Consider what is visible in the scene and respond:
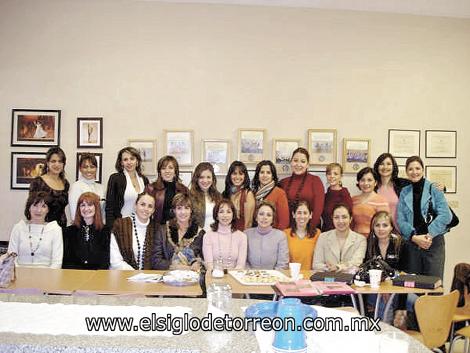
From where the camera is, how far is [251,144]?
501 cm

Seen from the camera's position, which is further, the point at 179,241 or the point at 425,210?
the point at 425,210

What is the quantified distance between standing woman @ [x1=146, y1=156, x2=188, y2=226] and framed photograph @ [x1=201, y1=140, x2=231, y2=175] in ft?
2.44

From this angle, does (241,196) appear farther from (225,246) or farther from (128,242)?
(128,242)

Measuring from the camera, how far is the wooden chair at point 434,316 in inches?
100

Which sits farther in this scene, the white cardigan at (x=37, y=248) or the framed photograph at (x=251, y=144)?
the framed photograph at (x=251, y=144)

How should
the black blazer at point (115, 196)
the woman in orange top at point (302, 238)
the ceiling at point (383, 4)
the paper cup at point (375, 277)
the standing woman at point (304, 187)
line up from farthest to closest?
the ceiling at point (383, 4)
the standing woman at point (304, 187)
the black blazer at point (115, 196)
the woman in orange top at point (302, 238)
the paper cup at point (375, 277)

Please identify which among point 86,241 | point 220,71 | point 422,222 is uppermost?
point 220,71

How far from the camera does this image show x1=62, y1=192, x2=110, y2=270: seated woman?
145 inches

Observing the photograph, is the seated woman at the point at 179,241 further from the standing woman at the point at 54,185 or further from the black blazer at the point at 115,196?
the standing woman at the point at 54,185

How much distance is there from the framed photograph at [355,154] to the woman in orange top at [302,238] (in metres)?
1.33

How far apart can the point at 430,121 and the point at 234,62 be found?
243 cm

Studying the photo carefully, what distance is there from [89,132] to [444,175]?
415 centimetres

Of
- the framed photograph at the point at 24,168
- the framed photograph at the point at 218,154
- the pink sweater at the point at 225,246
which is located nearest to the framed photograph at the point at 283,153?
the framed photograph at the point at 218,154

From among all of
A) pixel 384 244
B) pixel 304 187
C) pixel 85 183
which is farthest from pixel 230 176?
pixel 384 244
